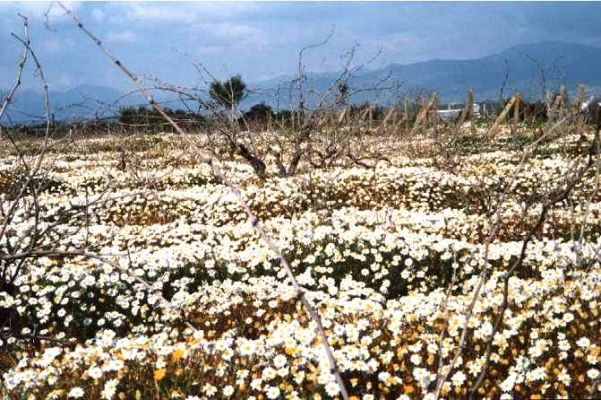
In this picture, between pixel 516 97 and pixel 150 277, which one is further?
pixel 516 97

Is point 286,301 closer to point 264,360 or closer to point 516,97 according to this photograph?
point 264,360

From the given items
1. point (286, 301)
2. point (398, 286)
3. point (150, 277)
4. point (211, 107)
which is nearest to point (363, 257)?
point (398, 286)

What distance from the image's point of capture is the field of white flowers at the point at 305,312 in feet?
13.6

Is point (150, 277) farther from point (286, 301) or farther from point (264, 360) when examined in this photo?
point (264, 360)

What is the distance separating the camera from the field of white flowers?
4160mm

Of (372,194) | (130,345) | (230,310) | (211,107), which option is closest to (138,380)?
(130,345)

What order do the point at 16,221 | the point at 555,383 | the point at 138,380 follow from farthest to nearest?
the point at 16,221 < the point at 138,380 < the point at 555,383

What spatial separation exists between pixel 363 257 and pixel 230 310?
7.11 feet

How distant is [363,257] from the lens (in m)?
8.12

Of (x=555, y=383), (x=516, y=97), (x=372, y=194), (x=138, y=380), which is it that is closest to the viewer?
(x=555, y=383)

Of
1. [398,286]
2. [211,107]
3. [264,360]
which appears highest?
[211,107]

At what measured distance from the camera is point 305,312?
638cm

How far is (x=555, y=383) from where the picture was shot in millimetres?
3854

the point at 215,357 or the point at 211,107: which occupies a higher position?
the point at 211,107
